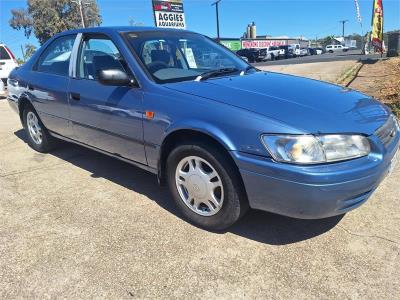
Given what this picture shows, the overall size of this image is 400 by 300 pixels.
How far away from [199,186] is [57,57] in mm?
2709

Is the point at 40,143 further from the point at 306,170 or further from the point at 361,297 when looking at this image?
the point at 361,297

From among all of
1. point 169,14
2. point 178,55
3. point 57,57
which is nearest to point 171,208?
point 178,55

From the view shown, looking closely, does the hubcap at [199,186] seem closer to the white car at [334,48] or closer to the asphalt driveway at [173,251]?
the asphalt driveway at [173,251]

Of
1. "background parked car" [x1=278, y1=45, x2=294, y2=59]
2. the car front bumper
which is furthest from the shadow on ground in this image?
"background parked car" [x1=278, y1=45, x2=294, y2=59]

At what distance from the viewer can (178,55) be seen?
13.0 feet

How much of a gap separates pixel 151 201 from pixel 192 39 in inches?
70.6

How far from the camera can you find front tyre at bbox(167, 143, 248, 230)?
2.88 meters

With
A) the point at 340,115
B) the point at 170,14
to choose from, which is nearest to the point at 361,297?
the point at 340,115

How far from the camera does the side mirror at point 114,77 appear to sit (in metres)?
3.38

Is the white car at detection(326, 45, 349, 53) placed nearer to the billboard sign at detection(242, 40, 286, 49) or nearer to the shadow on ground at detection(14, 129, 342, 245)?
the billboard sign at detection(242, 40, 286, 49)

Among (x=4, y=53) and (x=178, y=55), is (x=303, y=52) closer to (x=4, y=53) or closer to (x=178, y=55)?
(x=4, y=53)

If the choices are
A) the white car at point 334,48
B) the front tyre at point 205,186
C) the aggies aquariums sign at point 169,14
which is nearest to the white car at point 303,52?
the white car at point 334,48

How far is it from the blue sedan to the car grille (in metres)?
0.01

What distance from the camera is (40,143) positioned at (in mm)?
5473
